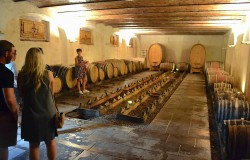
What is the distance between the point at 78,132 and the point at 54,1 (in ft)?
12.6

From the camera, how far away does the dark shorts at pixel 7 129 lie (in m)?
1.93

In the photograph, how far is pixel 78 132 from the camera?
3.44 metres

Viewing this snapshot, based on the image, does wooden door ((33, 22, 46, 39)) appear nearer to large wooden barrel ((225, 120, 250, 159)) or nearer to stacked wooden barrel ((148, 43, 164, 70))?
large wooden barrel ((225, 120, 250, 159))

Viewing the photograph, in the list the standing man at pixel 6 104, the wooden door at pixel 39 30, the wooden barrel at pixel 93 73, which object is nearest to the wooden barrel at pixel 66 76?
the wooden barrel at pixel 93 73

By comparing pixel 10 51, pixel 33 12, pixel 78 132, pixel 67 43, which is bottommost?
pixel 78 132

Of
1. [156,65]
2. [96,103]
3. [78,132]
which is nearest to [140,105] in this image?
[96,103]

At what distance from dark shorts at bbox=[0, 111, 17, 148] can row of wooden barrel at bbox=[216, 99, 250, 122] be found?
341 centimetres

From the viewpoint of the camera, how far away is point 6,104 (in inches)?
75.8

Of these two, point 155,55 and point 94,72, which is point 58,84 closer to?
point 94,72

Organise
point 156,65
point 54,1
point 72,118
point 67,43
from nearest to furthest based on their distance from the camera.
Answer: point 72,118 → point 54,1 → point 67,43 → point 156,65

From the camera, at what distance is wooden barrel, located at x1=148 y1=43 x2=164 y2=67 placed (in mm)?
14711

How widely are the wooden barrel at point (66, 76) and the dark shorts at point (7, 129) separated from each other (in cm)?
421

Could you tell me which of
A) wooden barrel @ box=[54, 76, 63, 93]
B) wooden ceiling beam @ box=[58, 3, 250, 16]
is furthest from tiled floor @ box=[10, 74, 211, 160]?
wooden ceiling beam @ box=[58, 3, 250, 16]

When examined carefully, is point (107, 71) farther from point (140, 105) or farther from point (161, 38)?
point (161, 38)
